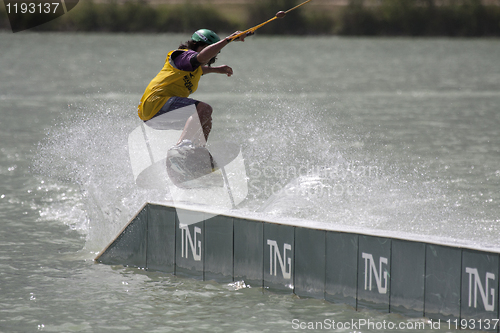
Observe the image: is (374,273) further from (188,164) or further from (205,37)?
(205,37)

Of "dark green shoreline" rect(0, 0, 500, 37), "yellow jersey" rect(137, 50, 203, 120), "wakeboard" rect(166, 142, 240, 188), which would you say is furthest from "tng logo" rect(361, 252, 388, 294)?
"dark green shoreline" rect(0, 0, 500, 37)

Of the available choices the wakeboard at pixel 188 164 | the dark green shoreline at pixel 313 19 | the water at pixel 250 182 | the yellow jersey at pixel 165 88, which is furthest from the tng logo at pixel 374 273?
the dark green shoreline at pixel 313 19

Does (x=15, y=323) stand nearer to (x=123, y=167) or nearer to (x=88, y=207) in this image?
(x=88, y=207)

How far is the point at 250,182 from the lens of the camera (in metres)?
10.3

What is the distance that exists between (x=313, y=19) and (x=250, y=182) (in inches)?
2447

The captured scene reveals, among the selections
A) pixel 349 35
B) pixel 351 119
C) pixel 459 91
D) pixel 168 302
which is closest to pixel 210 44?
pixel 168 302

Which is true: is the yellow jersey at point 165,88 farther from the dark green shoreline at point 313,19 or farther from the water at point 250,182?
the dark green shoreline at point 313,19

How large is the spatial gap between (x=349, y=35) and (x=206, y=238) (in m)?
65.0

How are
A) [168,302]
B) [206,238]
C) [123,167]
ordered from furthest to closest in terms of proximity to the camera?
[123,167]
[206,238]
[168,302]

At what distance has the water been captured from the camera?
222 inches

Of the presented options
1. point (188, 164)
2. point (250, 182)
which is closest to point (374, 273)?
point (188, 164)

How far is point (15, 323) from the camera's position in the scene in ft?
17.4

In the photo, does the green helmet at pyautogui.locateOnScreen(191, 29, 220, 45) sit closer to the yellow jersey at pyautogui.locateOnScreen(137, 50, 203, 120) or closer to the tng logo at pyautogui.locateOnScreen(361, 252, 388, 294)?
the yellow jersey at pyautogui.locateOnScreen(137, 50, 203, 120)

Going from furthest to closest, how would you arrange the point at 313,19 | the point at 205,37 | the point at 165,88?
the point at 313,19, the point at 165,88, the point at 205,37
